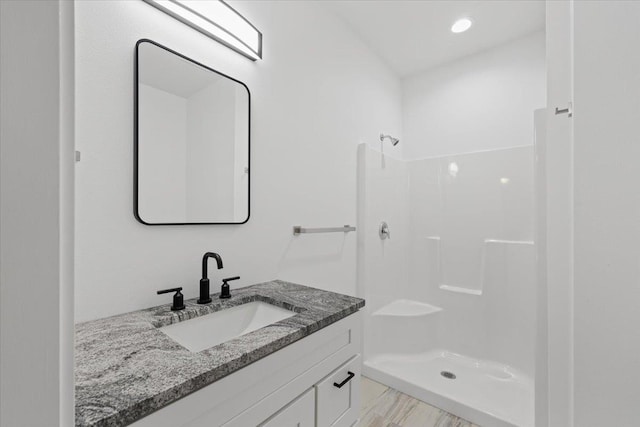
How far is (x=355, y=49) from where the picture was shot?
6.84 ft

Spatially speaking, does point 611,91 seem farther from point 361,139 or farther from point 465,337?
point 465,337

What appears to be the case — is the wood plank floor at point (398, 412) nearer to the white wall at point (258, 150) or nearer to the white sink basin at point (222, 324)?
the white wall at point (258, 150)

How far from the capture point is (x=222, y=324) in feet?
3.37

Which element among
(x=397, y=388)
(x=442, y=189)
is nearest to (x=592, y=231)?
(x=397, y=388)

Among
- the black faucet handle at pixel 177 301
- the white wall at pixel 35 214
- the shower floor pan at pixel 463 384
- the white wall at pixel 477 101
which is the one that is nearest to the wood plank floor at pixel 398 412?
the shower floor pan at pixel 463 384

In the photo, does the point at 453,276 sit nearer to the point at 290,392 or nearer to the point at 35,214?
the point at 290,392

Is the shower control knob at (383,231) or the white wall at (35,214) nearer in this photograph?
the white wall at (35,214)

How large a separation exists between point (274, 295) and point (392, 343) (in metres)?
1.45

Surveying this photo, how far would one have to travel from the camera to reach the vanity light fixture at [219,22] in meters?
1.01

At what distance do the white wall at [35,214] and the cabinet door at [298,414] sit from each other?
1.89ft

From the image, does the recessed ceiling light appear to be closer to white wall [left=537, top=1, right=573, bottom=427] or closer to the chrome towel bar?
white wall [left=537, top=1, right=573, bottom=427]

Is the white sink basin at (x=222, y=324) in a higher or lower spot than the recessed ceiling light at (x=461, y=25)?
lower

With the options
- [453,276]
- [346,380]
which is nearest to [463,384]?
[453,276]

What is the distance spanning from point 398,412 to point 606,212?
5.07 feet
